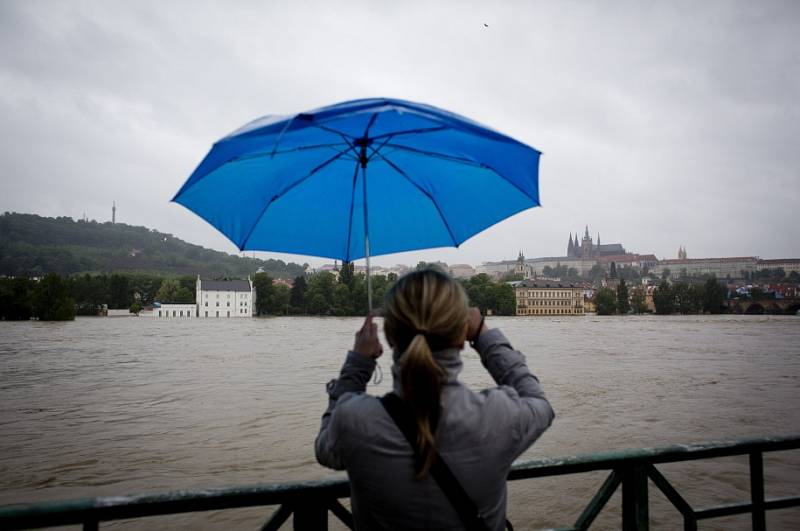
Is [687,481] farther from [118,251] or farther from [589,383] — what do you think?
[118,251]

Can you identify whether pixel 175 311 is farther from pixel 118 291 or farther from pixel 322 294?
pixel 322 294

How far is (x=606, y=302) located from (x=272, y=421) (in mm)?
115200

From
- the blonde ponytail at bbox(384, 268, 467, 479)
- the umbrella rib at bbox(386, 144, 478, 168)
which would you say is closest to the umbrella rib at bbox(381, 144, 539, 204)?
the umbrella rib at bbox(386, 144, 478, 168)

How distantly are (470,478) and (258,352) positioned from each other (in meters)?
36.6

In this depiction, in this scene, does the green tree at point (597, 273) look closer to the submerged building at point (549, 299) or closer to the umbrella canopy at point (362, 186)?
the submerged building at point (549, 299)

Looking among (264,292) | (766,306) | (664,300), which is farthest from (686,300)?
(264,292)

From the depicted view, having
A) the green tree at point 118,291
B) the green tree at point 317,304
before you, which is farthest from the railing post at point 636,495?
the green tree at point 118,291

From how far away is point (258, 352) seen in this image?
120 feet

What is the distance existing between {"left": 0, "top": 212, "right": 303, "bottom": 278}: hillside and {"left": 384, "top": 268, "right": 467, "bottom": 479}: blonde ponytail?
476ft

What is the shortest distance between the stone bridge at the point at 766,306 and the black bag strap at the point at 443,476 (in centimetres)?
12436

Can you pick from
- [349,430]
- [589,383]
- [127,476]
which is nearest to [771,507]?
[349,430]

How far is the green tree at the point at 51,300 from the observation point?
7425 centimetres

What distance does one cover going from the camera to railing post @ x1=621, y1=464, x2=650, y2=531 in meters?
2.39

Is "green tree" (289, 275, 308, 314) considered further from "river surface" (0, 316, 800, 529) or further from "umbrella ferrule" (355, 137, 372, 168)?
"umbrella ferrule" (355, 137, 372, 168)
